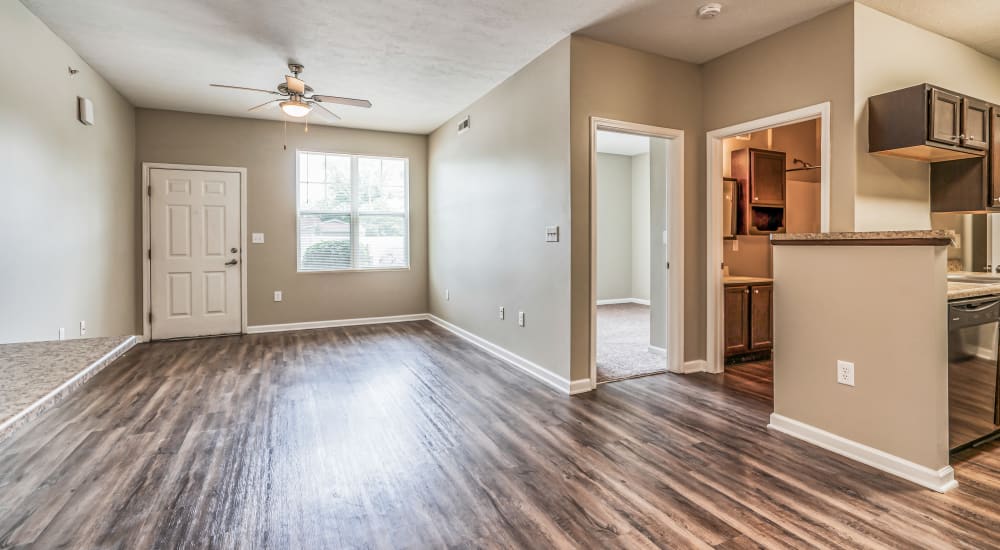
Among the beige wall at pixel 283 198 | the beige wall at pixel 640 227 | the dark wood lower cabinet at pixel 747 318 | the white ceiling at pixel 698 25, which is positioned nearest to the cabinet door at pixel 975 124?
the white ceiling at pixel 698 25

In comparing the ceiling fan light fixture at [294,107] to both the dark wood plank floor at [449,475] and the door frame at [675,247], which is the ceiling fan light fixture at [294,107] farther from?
the door frame at [675,247]

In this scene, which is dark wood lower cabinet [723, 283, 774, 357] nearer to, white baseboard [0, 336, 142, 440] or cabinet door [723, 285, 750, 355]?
cabinet door [723, 285, 750, 355]

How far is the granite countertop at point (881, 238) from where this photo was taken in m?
2.18

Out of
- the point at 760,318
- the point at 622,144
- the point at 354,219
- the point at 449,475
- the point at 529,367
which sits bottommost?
the point at 449,475

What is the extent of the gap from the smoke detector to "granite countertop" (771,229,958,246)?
1571mm

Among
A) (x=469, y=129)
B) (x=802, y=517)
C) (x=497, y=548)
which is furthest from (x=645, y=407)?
(x=469, y=129)

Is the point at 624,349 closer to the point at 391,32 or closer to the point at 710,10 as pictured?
the point at 710,10

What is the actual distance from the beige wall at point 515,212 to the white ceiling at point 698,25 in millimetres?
476

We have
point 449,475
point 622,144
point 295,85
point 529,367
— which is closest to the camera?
point 449,475

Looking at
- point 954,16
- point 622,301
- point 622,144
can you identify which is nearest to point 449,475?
point 954,16

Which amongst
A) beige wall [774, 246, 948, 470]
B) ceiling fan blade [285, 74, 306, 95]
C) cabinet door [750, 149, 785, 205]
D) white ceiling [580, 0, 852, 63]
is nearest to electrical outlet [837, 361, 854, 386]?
beige wall [774, 246, 948, 470]

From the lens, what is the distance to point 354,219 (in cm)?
661

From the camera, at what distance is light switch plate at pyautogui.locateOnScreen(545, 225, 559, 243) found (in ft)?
12.5

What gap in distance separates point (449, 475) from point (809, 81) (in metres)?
3.47
